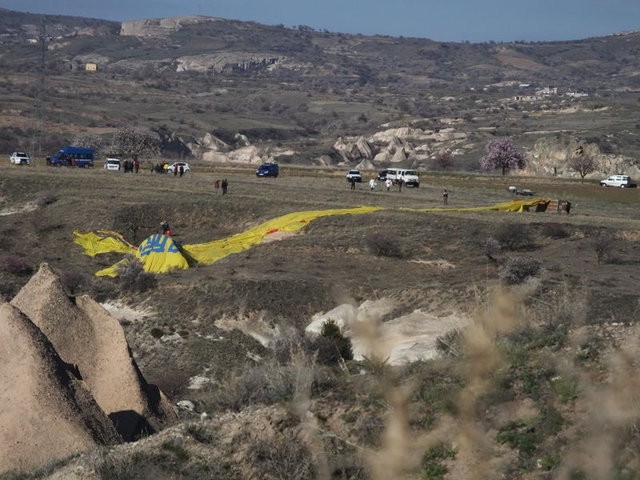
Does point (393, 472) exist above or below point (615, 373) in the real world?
below

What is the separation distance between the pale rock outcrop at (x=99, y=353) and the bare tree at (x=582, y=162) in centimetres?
8619

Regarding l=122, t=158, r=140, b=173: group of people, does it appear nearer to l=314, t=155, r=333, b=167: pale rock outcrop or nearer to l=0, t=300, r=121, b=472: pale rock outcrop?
l=314, t=155, r=333, b=167: pale rock outcrop

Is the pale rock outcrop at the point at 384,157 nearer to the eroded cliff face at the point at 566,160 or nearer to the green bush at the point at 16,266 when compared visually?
the eroded cliff face at the point at 566,160

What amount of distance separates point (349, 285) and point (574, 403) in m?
20.1

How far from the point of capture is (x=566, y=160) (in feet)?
395

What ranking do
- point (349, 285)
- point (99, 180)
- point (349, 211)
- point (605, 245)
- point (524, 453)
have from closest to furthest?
point (524, 453), point (349, 285), point (605, 245), point (349, 211), point (99, 180)

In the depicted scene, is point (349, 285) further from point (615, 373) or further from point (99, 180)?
point (99, 180)

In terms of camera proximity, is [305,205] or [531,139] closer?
[305,205]

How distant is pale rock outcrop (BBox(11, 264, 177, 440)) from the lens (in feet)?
51.3

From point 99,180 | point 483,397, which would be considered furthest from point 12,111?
point 483,397

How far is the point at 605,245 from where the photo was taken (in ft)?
122

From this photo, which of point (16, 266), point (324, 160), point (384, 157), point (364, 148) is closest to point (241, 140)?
point (364, 148)

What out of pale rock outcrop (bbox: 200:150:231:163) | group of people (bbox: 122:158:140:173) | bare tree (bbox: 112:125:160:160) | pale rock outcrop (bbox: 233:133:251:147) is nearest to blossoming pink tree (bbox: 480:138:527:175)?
pale rock outcrop (bbox: 200:150:231:163)

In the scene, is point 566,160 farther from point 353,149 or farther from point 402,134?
point 402,134
